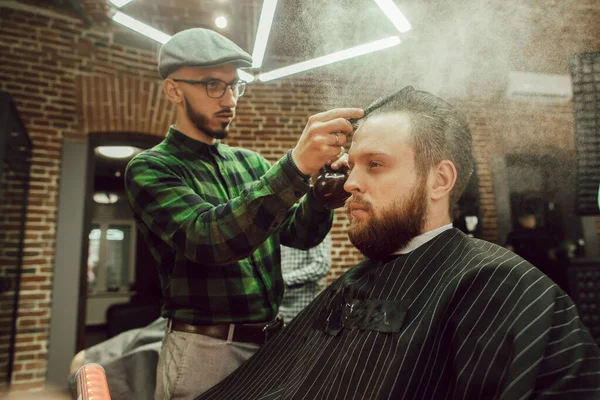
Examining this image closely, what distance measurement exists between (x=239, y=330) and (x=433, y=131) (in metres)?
0.87

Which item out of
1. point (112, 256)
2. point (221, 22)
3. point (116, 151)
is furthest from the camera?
point (112, 256)

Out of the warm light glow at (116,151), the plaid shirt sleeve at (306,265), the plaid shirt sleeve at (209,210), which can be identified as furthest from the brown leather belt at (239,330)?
the warm light glow at (116,151)

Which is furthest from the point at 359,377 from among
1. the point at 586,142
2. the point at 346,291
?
the point at 586,142

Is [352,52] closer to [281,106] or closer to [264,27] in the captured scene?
[264,27]

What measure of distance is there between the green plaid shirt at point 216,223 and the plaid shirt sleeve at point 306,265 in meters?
1.66

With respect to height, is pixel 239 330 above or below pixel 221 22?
below

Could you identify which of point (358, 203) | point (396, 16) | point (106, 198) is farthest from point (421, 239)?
point (106, 198)

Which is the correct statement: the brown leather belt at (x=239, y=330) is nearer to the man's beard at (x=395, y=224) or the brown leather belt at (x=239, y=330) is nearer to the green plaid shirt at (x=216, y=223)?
the green plaid shirt at (x=216, y=223)

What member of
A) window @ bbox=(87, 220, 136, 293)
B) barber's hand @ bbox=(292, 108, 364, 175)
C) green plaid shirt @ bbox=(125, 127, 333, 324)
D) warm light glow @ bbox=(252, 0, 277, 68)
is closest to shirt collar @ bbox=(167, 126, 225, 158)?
green plaid shirt @ bbox=(125, 127, 333, 324)

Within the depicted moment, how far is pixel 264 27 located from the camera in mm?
2160

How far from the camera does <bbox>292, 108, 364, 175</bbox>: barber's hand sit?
43.8 inches

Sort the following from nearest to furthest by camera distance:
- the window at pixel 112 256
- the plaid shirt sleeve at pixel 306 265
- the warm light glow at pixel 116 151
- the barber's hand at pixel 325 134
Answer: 1. the barber's hand at pixel 325 134
2. the plaid shirt sleeve at pixel 306 265
3. the warm light glow at pixel 116 151
4. the window at pixel 112 256

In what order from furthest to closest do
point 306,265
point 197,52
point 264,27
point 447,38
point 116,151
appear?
point 116,151, point 306,265, point 264,27, point 447,38, point 197,52

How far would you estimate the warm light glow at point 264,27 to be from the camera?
199 cm
